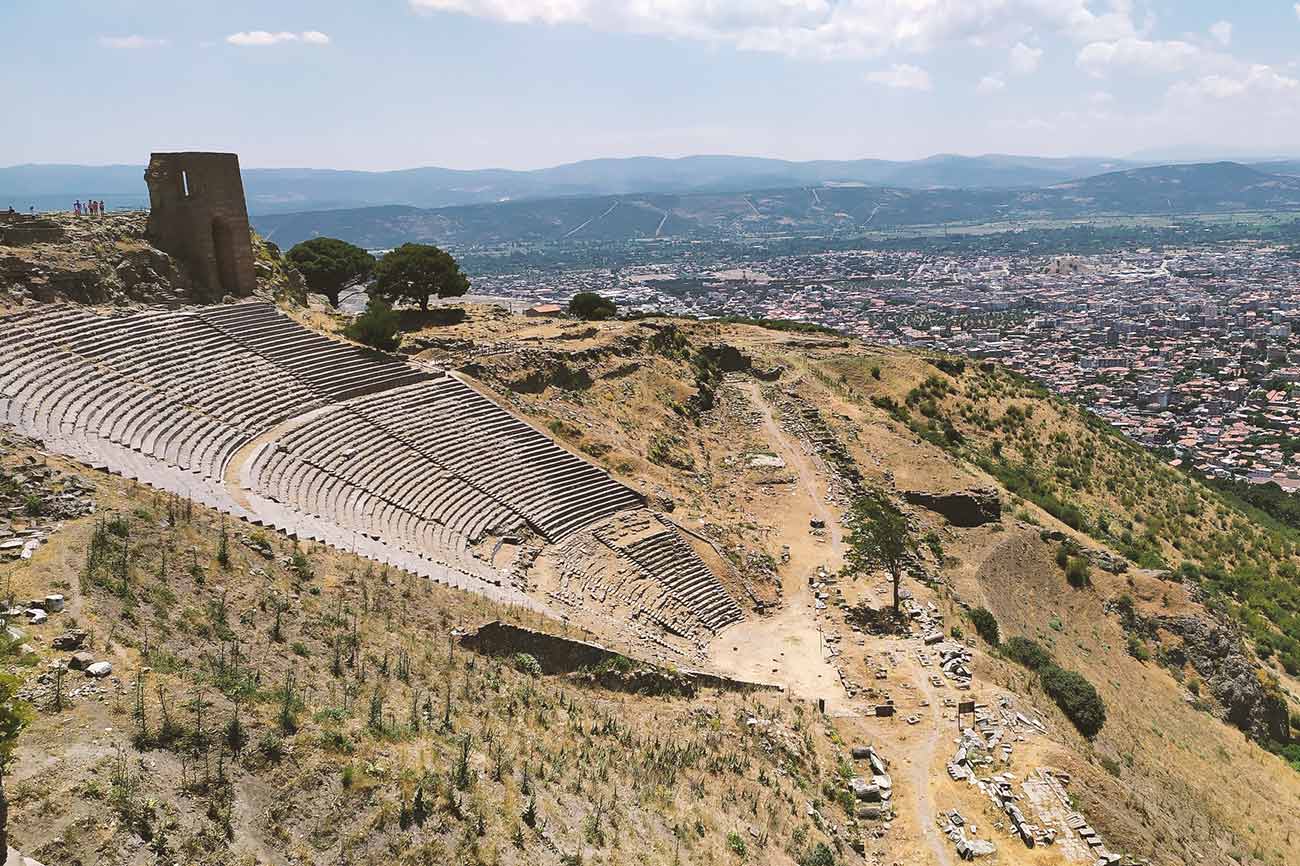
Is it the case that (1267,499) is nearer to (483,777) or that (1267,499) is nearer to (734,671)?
(734,671)

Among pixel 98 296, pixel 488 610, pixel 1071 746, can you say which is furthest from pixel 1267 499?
pixel 98 296

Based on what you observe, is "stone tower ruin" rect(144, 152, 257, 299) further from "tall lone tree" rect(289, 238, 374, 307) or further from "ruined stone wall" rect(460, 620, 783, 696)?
"ruined stone wall" rect(460, 620, 783, 696)

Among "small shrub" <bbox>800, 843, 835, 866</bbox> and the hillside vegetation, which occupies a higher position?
the hillside vegetation

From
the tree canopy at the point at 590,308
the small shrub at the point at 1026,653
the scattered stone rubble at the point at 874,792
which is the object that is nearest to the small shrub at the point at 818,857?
→ the scattered stone rubble at the point at 874,792

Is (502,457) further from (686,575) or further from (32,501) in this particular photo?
(32,501)

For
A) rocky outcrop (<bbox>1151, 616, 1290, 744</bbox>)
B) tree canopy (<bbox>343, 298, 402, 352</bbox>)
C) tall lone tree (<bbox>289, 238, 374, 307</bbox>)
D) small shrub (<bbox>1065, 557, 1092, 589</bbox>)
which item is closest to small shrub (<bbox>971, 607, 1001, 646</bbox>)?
small shrub (<bbox>1065, 557, 1092, 589</bbox>)
